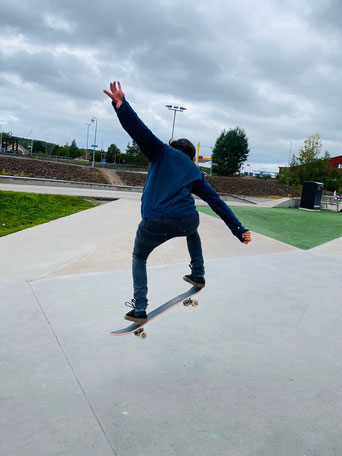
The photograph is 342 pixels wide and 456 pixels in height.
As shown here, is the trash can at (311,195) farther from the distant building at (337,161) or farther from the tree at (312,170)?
the distant building at (337,161)

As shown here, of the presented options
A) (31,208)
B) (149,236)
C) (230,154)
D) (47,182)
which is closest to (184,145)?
(149,236)

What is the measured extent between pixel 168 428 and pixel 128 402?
0.36 meters

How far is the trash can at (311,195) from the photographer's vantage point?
19422mm

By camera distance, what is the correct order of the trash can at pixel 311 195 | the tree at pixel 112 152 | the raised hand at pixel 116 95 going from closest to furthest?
1. the raised hand at pixel 116 95
2. the trash can at pixel 311 195
3. the tree at pixel 112 152

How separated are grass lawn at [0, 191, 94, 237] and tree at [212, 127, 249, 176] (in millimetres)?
50639

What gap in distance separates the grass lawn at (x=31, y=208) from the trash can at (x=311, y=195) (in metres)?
13.2

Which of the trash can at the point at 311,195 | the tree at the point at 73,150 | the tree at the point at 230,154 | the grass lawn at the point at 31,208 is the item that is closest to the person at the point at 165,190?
the grass lawn at the point at 31,208

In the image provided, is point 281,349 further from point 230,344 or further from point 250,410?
point 250,410

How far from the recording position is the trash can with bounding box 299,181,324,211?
19.4 m

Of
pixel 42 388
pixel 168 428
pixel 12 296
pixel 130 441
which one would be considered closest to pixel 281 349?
pixel 168 428

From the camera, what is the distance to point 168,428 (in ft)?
6.48

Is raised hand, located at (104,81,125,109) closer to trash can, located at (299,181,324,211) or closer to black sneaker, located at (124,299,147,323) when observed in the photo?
black sneaker, located at (124,299,147,323)

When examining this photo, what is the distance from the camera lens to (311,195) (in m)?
19.7

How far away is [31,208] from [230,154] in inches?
2158
